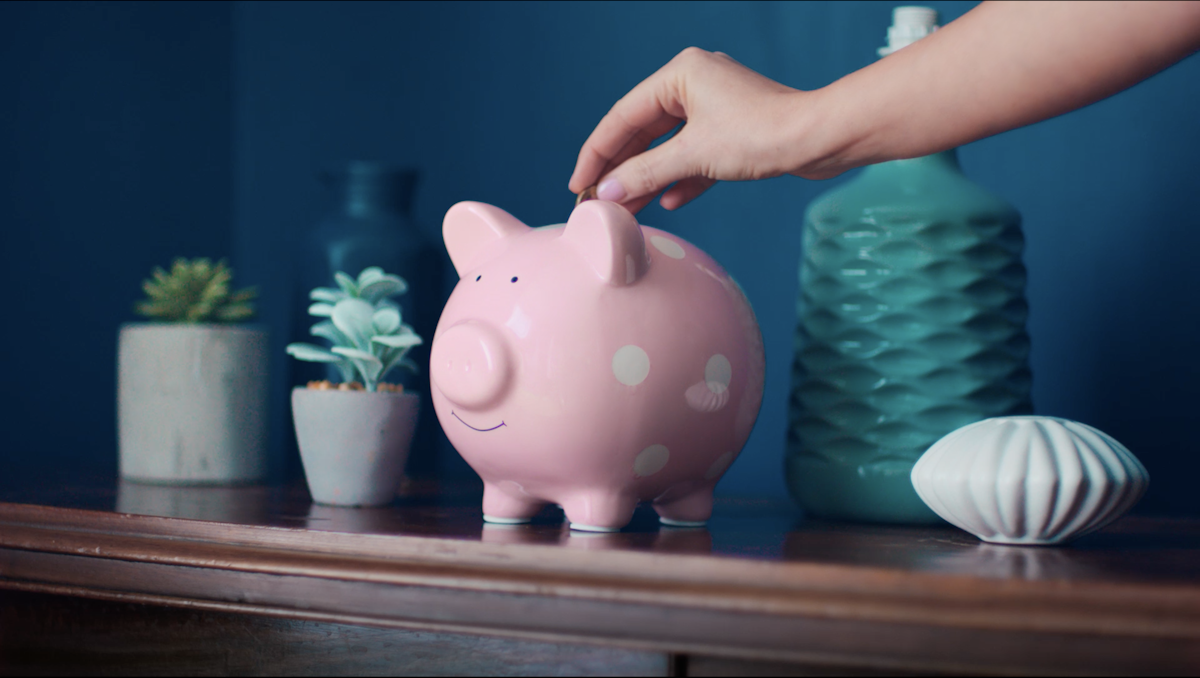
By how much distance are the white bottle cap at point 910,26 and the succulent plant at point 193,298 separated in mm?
668

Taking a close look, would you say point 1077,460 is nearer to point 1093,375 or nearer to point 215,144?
point 1093,375

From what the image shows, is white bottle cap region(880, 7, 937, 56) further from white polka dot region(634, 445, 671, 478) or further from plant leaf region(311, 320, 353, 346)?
plant leaf region(311, 320, 353, 346)

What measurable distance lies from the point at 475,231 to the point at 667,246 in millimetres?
149

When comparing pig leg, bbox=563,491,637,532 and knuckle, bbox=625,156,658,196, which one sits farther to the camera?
knuckle, bbox=625,156,658,196

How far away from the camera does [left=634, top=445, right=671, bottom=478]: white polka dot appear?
2.03ft

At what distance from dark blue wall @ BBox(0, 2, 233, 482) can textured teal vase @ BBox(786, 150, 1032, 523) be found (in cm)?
77

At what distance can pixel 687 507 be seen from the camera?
2.26 ft

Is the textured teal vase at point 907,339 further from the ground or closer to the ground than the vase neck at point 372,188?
closer to the ground

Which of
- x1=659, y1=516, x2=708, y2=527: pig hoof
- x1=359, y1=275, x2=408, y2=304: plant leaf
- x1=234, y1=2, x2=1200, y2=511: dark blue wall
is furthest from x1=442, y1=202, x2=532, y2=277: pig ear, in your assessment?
x1=234, y1=2, x2=1200, y2=511: dark blue wall

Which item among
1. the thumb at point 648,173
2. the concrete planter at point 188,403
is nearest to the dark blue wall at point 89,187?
the concrete planter at point 188,403

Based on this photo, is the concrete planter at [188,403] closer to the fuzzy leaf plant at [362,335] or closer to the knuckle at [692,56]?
the fuzzy leaf plant at [362,335]

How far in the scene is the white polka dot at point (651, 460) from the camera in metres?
0.62

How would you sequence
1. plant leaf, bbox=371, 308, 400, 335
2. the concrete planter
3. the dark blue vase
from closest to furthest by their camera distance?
plant leaf, bbox=371, 308, 400, 335 → the concrete planter → the dark blue vase

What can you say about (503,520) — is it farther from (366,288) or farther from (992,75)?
(992,75)
